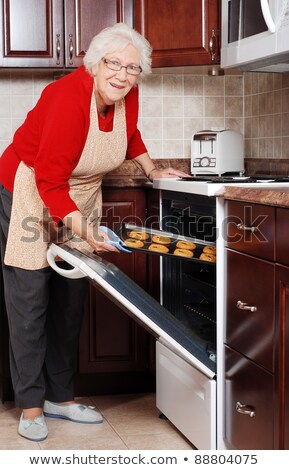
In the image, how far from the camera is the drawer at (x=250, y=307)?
215 cm

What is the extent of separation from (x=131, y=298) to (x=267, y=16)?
1050 mm

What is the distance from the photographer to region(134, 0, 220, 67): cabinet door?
10.6 feet

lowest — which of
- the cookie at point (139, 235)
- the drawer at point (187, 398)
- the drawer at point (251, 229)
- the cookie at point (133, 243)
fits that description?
the drawer at point (187, 398)

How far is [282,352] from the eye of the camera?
208cm

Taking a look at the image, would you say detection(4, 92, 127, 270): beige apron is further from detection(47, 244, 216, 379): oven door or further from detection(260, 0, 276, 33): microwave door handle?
detection(260, 0, 276, 33): microwave door handle

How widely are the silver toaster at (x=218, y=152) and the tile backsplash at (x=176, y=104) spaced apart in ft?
0.42

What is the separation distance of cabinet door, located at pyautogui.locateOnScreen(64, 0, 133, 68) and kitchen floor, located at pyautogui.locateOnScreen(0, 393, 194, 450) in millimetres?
1392

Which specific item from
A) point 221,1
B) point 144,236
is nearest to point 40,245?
point 144,236

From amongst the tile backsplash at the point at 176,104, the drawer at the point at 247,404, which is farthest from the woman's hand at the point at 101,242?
the tile backsplash at the point at 176,104

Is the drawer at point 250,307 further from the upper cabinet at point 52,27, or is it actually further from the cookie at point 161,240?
the upper cabinet at point 52,27

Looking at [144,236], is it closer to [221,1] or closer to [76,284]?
[76,284]

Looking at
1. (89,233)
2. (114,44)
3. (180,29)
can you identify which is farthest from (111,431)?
(180,29)

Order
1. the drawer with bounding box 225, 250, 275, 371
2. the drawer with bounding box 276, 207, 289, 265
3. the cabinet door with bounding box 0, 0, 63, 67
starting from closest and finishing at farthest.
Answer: the drawer with bounding box 276, 207, 289, 265
the drawer with bounding box 225, 250, 275, 371
the cabinet door with bounding box 0, 0, 63, 67

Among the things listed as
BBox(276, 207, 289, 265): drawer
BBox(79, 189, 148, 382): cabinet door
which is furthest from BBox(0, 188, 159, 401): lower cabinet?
BBox(276, 207, 289, 265): drawer
